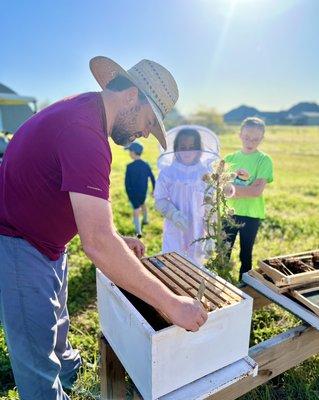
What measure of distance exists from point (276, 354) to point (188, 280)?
74 centimetres

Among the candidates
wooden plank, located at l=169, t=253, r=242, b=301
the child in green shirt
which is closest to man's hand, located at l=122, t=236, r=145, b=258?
wooden plank, located at l=169, t=253, r=242, b=301

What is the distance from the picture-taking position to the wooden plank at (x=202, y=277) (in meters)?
1.71

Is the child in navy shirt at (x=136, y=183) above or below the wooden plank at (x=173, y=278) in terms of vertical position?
below

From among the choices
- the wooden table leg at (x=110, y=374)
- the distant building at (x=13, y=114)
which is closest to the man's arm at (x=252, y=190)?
the wooden table leg at (x=110, y=374)

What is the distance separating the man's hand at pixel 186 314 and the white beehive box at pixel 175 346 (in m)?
0.06

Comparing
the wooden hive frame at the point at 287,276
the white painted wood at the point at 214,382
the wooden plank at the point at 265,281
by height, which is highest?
the wooden hive frame at the point at 287,276

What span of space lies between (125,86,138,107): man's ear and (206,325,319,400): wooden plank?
5.14 ft

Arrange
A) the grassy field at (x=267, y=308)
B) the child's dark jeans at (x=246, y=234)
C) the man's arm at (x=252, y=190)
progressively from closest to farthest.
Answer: the grassy field at (x=267, y=308) < the man's arm at (x=252, y=190) < the child's dark jeans at (x=246, y=234)

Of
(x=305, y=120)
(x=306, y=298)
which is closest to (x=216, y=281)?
(x=306, y=298)

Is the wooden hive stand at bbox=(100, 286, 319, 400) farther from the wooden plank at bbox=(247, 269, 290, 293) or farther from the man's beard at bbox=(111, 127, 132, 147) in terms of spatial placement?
the man's beard at bbox=(111, 127, 132, 147)

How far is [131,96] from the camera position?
1.88 metres

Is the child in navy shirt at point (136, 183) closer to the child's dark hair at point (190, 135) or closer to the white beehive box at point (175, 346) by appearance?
the child's dark hair at point (190, 135)

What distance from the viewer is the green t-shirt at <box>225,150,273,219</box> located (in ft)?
13.4

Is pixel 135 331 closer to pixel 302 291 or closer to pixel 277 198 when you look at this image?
pixel 302 291
